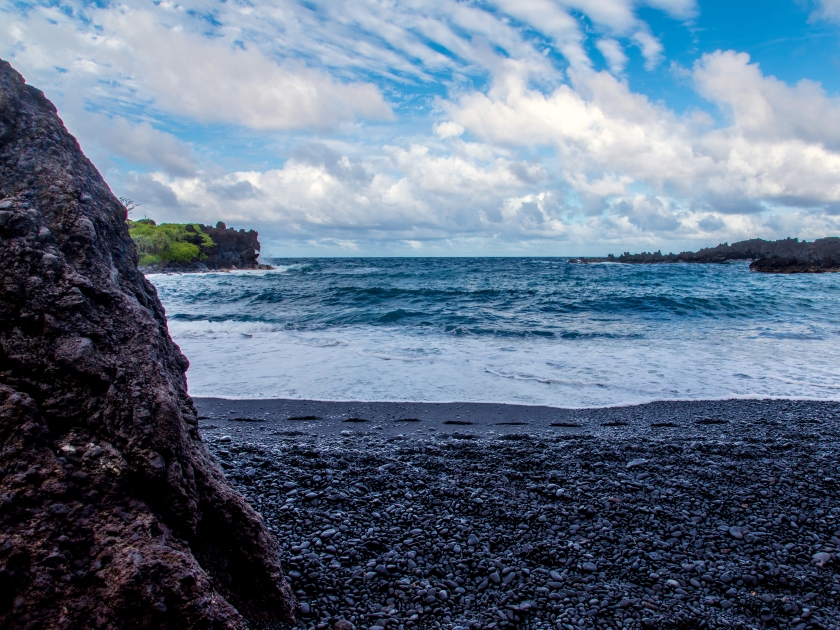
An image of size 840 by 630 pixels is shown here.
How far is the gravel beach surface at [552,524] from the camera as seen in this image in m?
2.87

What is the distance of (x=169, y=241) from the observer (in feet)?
200

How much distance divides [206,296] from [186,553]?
2936cm

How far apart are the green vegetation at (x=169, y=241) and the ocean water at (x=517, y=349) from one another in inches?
1503

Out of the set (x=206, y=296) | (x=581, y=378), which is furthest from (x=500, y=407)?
(x=206, y=296)

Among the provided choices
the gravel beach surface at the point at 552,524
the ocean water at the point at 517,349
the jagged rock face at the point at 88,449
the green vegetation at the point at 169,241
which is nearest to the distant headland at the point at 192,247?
the green vegetation at the point at 169,241

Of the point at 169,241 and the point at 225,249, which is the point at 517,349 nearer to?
the point at 169,241

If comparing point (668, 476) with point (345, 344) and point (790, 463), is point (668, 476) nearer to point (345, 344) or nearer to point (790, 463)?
point (790, 463)

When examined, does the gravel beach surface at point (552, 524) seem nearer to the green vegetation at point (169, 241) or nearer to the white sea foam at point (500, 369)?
the white sea foam at point (500, 369)

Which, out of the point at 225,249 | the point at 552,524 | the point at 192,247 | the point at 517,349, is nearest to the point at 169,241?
the point at 192,247

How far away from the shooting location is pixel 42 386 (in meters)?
2.06

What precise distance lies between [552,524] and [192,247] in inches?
2646

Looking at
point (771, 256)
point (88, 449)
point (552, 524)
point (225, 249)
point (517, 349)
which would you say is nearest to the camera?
point (88, 449)

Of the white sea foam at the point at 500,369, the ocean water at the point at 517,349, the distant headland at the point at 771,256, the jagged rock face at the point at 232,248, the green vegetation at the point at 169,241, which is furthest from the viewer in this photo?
the jagged rock face at the point at 232,248

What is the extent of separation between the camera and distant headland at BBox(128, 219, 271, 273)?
189 ft
